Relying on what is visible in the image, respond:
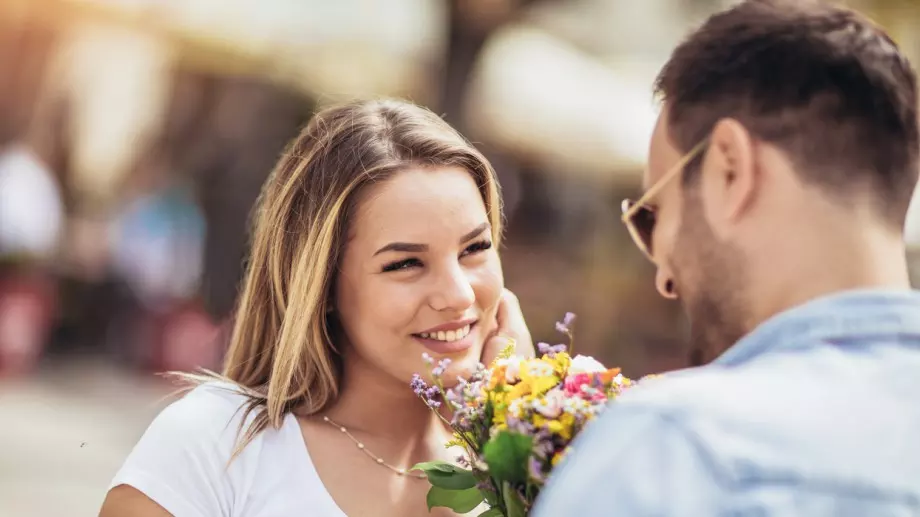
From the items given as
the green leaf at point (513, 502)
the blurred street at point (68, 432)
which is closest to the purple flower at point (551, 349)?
the green leaf at point (513, 502)

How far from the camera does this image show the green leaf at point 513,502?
6.23 feet

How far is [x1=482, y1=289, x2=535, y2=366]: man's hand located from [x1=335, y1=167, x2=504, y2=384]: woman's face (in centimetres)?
4

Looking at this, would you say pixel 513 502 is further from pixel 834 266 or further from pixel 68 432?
pixel 68 432

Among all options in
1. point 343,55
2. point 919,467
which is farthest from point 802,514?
point 343,55

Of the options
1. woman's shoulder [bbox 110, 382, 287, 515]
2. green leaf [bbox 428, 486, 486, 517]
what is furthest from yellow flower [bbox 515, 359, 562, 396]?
woman's shoulder [bbox 110, 382, 287, 515]

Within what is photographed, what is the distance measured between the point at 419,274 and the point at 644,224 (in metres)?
0.90

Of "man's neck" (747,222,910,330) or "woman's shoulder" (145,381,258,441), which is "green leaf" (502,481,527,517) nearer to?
"man's neck" (747,222,910,330)

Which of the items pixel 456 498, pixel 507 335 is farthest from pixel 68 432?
pixel 456 498

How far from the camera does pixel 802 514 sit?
1235mm

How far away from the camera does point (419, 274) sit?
8.32ft

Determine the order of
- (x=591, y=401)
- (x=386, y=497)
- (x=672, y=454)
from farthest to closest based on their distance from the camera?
(x=386, y=497) < (x=591, y=401) < (x=672, y=454)

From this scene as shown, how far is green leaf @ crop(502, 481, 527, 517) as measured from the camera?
1.90 metres

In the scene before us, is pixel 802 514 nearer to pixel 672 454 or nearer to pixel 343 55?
pixel 672 454

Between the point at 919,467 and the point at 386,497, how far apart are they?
149 centimetres
